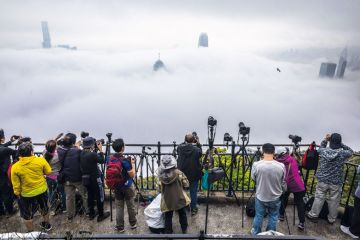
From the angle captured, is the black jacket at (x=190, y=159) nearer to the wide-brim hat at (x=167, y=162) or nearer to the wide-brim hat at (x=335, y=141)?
the wide-brim hat at (x=167, y=162)

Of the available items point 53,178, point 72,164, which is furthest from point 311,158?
point 53,178

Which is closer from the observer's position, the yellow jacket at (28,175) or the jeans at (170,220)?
the yellow jacket at (28,175)

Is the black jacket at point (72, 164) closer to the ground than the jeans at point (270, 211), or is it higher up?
higher up

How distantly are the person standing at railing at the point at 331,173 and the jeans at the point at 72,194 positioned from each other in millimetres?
5112

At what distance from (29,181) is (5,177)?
1234 mm

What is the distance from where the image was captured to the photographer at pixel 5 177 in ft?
18.2

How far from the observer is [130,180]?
18.1ft

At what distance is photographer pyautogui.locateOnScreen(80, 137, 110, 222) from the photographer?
545cm

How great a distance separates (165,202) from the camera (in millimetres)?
5254

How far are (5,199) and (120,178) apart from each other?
9.62 ft

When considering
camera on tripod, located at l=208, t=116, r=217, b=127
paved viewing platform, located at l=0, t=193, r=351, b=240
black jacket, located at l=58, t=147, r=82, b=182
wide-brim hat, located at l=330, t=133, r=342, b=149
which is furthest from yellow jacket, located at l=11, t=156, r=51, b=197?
wide-brim hat, located at l=330, t=133, r=342, b=149

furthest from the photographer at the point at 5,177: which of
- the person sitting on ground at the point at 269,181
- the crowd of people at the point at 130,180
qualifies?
the person sitting on ground at the point at 269,181

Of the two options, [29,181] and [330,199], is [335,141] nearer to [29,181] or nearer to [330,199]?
[330,199]

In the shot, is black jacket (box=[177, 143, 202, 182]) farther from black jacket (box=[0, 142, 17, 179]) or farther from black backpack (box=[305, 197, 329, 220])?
black jacket (box=[0, 142, 17, 179])
